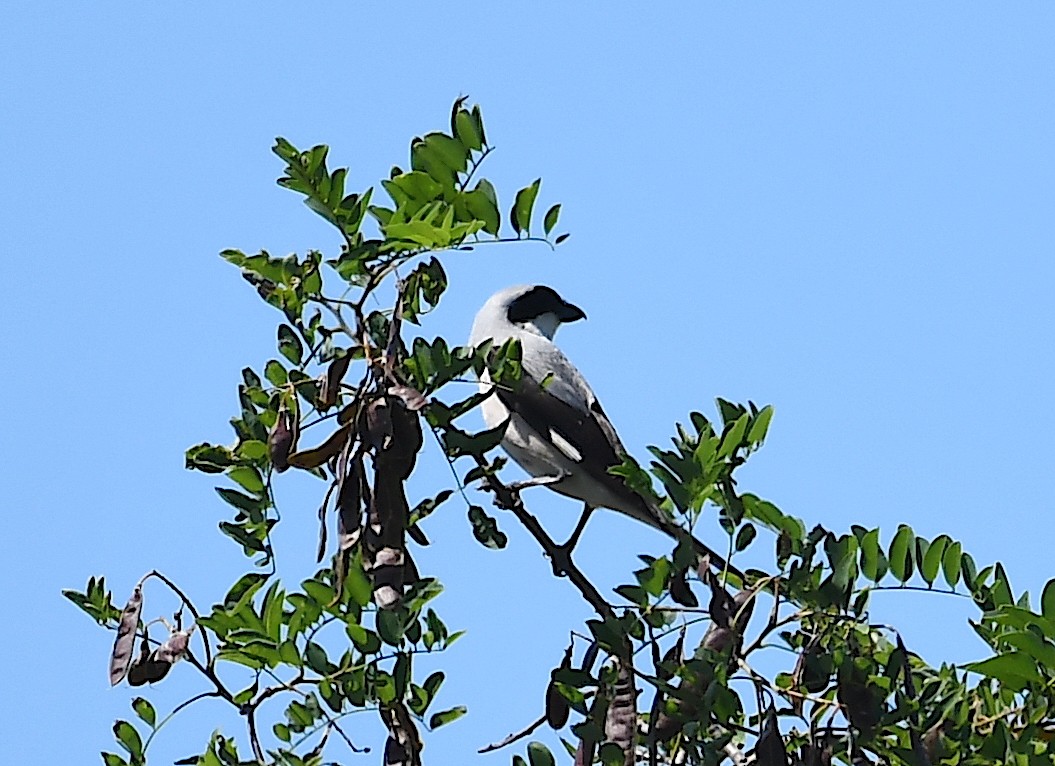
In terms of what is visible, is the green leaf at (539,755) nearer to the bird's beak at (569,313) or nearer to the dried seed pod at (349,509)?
the dried seed pod at (349,509)

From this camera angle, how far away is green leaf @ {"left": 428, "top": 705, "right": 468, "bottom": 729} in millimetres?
2691

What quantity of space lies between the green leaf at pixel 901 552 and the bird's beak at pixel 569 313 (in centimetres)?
354

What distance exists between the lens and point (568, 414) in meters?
5.00

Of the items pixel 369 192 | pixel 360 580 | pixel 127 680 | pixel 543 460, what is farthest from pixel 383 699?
pixel 543 460

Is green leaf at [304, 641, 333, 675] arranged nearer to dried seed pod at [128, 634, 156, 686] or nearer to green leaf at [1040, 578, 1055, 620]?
dried seed pod at [128, 634, 156, 686]

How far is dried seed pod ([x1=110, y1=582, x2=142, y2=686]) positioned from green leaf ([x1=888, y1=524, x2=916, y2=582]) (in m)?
1.20

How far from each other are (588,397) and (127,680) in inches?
115

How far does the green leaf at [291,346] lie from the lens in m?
2.82

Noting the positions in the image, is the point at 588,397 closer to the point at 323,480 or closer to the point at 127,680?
the point at 323,480

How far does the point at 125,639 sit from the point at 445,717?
51 centimetres

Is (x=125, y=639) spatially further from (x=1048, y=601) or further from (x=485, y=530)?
(x=1048, y=601)

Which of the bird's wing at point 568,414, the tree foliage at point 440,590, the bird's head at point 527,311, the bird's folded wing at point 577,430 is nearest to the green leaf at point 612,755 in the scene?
the tree foliage at point 440,590

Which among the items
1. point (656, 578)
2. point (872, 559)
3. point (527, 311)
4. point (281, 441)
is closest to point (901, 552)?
point (872, 559)

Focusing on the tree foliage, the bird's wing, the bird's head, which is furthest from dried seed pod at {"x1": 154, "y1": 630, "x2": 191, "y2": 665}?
the bird's head
